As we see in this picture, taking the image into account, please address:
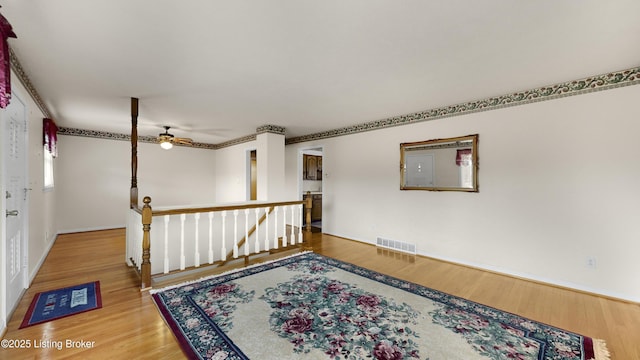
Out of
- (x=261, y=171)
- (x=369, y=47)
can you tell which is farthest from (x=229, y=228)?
(x=369, y=47)

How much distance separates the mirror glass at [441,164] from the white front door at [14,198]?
4681 mm

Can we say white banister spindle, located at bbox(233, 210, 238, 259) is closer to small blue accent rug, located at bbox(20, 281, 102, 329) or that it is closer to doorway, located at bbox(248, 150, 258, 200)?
small blue accent rug, located at bbox(20, 281, 102, 329)

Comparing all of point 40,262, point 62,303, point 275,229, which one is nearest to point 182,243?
point 62,303

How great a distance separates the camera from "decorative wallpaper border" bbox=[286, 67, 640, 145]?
8.57 feet

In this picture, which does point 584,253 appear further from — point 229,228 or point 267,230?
point 229,228

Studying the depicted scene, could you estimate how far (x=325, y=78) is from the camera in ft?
9.20

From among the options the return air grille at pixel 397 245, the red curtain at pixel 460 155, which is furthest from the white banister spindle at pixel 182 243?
the red curtain at pixel 460 155

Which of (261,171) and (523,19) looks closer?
(523,19)

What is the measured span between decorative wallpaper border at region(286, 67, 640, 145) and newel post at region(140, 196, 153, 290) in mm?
3818

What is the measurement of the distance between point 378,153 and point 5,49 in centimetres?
447

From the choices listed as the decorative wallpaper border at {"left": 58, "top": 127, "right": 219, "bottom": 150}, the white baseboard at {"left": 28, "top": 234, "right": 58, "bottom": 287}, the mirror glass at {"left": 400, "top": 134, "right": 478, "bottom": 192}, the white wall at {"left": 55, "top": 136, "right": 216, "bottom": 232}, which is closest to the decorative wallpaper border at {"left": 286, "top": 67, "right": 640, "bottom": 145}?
the mirror glass at {"left": 400, "top": 134, "right": 478, "bottom": 192}

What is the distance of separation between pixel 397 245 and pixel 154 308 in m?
3.58

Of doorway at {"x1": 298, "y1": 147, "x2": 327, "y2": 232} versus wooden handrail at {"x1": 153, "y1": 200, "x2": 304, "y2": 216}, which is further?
doorway at {"x1": 298, "y1": 147, "x2": 327, "y2": 232}

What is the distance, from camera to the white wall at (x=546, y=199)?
263cm
